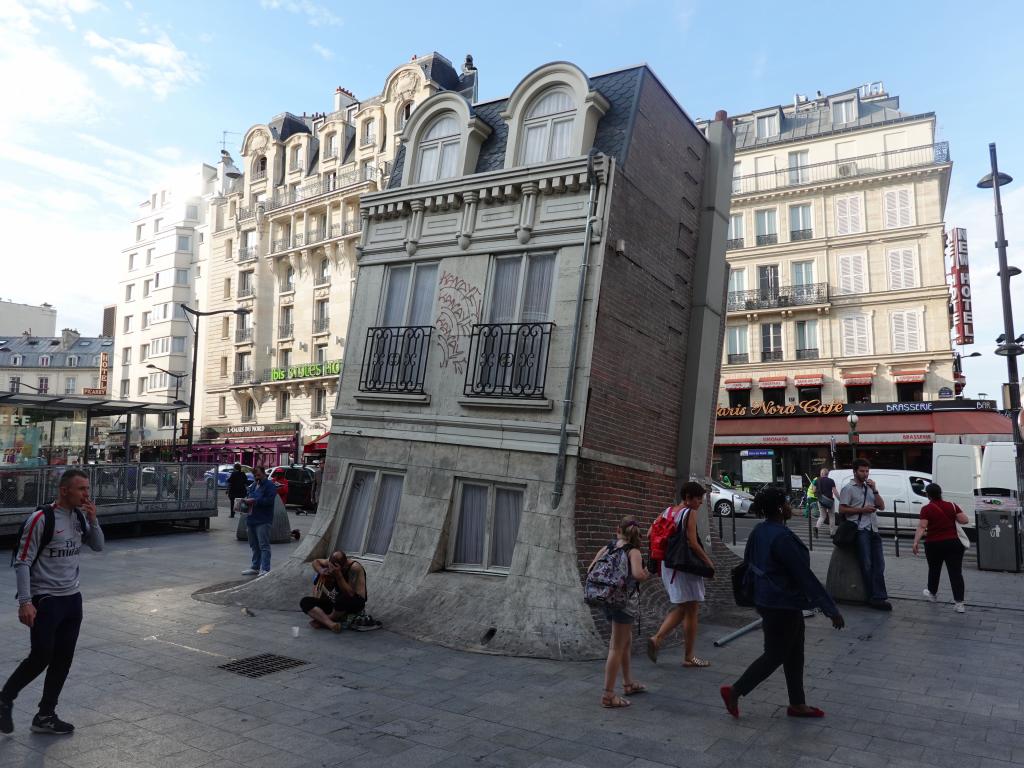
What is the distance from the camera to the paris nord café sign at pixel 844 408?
29500 millimetres

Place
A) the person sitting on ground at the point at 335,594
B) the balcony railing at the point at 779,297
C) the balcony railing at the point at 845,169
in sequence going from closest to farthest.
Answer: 1. the person sitting on ground at the point at 335,594
2. the balcony railing at the point at 845,169
3. the balcony railing at the point at 779,297

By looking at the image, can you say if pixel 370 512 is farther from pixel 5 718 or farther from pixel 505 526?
pixel 5 718

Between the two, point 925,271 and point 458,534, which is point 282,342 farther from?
point 458,534

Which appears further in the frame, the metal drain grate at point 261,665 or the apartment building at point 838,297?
the apartment building at point 838,297

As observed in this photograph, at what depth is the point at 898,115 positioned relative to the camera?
113 feet

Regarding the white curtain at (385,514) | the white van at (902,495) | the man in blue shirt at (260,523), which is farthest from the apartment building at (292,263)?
the white curtain at (385,514)

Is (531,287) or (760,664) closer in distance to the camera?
(760,664)

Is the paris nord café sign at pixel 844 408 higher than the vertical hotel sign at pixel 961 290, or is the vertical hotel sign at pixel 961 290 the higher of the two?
the vertical hotel sign at pixel 961 290

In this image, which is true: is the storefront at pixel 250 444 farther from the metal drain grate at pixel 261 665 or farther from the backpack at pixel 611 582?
the backpack at pixel 611 582

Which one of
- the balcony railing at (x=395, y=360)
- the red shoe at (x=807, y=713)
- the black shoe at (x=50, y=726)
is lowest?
the black shoe at (x=50, y=726)

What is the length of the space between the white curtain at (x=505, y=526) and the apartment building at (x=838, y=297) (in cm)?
2308

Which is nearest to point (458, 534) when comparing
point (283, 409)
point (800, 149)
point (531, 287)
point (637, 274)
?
point (531, 287)

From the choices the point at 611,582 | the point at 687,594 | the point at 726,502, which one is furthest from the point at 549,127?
the point at 726,502

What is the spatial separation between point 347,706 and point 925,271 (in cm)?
3270
